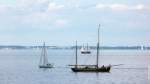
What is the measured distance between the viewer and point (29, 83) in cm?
8119

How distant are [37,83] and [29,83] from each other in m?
1.35

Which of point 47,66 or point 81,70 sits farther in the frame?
point 47,66

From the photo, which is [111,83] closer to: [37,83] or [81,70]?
[37,83]

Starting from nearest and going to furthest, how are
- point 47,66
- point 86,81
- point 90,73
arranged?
1. point 86,81
2. point 90,73
3. point 47,66

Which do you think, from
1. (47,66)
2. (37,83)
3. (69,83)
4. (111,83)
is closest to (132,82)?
(111,83)

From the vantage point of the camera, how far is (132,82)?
83.8 metres

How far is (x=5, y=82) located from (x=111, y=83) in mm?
16731

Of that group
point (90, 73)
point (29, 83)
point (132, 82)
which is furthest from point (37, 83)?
point (90, 73)

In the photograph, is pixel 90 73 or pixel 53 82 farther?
pixel 90 73

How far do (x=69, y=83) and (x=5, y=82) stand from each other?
1014 centimetres

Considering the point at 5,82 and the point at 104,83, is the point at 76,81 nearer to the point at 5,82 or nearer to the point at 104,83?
→ the point at 104,83

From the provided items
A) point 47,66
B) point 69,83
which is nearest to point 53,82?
point 69,83

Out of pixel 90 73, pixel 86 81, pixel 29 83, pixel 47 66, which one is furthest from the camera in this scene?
pixel 47 66

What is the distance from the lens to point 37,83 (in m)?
81.8
